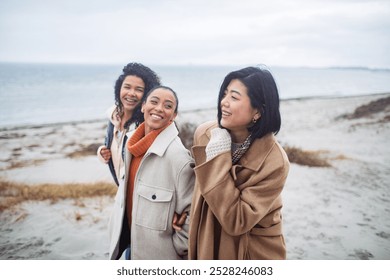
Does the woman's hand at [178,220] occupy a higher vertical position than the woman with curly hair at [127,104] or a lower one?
lower

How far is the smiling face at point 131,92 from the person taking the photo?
2047 millimetres

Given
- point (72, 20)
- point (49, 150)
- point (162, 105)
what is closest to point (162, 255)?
point (162, 105)

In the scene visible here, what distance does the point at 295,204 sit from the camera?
4113 millimetres

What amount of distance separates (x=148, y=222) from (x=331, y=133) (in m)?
7.87

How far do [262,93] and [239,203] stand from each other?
55cm

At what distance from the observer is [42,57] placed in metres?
3.39

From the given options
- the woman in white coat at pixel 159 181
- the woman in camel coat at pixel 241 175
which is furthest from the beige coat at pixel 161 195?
the woman in camel coat at pixel 241 175

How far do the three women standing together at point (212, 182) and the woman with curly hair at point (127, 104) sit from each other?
0.28 m

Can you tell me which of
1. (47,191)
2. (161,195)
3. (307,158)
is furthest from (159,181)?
A: (307,158)

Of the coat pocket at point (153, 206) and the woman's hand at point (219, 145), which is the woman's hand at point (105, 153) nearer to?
the coat pocket at point (153, 206)

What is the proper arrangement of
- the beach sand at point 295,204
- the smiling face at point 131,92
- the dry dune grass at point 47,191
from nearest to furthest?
the smiling face at point 131,92 < the beach sand at point 295,204 < the dry dune grass at point 47,191

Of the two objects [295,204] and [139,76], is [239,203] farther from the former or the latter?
[295,204]

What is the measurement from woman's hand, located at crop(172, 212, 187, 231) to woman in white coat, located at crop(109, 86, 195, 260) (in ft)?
0.03
